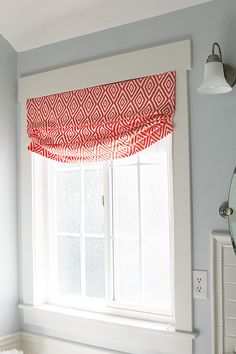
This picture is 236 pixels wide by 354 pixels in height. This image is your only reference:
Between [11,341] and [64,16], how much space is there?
1688 millimetres

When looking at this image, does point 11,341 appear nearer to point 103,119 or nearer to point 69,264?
point 69,264

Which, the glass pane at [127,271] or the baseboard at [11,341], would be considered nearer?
the glass pane at [127,271]

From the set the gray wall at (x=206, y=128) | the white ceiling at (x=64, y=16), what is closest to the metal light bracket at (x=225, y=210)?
the gray wall at (x=206, y=128)

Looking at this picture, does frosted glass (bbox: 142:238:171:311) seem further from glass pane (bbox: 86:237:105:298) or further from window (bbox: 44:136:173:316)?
glass pane (bbox: 86:237:105:298)

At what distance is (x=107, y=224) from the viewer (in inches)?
91.9

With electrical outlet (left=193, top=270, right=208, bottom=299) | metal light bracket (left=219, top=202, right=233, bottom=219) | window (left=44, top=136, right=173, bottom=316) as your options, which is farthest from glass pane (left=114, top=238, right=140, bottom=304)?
metal light bracket (left=219, top=202, right=233, bottom=219)

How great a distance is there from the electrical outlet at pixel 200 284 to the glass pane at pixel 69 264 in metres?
0.74

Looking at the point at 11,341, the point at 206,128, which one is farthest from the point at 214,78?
the point at 11,341

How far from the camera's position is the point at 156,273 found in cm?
221

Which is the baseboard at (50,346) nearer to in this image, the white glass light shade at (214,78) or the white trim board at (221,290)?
the white trim board at (221,290)

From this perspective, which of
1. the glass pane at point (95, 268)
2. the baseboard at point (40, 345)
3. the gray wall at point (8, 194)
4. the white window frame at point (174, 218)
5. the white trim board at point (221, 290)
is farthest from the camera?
the gray wall at point (8, 194)

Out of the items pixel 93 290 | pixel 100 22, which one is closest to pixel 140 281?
pixel 93 290

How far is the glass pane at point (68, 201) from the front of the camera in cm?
249

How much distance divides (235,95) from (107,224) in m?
0.90
